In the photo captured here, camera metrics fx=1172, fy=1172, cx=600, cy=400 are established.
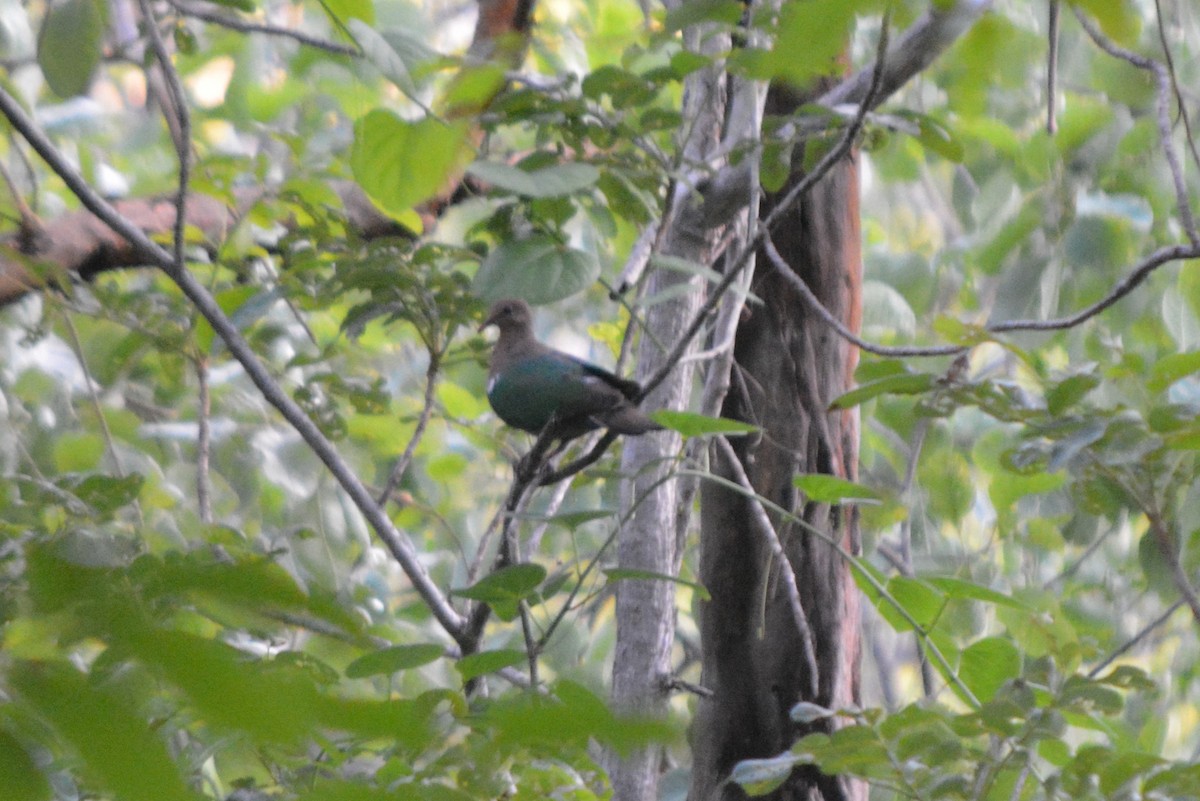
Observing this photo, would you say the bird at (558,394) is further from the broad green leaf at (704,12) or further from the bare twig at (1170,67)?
the bare twig at (1170,67)

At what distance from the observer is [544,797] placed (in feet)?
4.32

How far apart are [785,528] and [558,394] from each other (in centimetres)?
43

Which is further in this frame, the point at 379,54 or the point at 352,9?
the point at 379,54

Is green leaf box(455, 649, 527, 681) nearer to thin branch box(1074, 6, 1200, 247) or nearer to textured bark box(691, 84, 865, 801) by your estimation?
textured bark box(691, 84, 865, 801)

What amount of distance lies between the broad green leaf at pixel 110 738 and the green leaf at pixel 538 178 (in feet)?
3.93

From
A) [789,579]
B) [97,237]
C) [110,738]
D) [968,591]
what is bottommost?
[110,738]

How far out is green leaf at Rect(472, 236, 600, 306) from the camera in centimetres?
167

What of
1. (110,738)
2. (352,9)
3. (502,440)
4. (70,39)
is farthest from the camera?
(502,440)

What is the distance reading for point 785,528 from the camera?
1.80m

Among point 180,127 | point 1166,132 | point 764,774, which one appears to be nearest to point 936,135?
point 1166,132

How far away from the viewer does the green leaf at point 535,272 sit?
1.67 meters

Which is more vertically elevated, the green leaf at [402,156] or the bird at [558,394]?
the bird at [558,394]

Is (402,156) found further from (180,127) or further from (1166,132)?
(1166,132)

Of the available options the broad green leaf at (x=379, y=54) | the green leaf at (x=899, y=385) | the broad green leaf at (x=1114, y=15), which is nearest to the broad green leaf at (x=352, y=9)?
the broad green leaf at (x=379, y=54)
